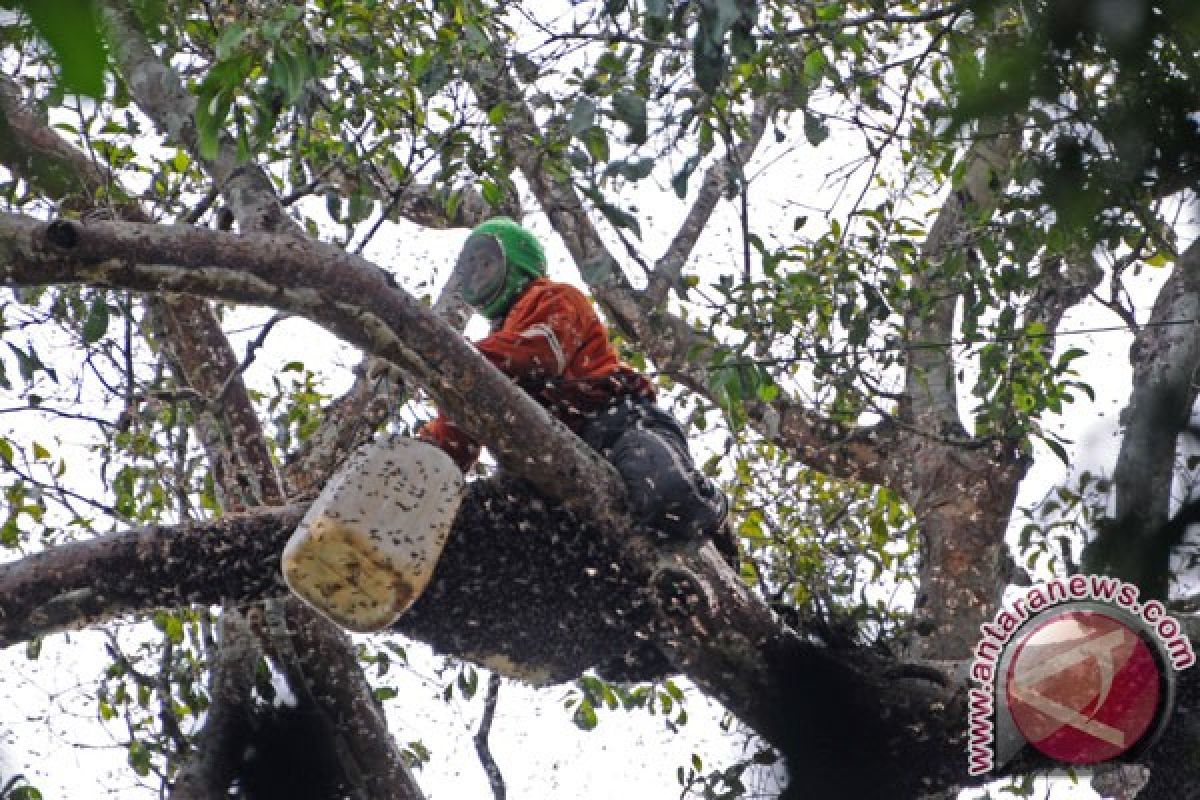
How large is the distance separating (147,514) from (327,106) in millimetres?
1897

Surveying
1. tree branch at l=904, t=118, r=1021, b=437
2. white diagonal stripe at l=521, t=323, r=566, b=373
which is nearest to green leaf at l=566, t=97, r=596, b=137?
white diagonal stripe at l=521, t=323, r=566, b=373

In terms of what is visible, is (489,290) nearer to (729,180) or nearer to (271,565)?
(729,180)

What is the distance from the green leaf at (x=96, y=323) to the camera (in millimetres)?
4238

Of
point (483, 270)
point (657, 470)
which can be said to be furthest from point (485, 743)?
point (657, 470)

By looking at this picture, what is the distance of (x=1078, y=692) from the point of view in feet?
11.3

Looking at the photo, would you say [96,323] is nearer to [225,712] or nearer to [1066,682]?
[225,712]

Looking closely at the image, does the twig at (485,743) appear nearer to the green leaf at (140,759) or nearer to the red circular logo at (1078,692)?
the green leaf at (140,759)

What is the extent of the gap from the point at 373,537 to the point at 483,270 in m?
1.25

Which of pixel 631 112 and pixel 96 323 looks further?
pixel 96 323

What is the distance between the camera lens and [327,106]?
14.6 feet

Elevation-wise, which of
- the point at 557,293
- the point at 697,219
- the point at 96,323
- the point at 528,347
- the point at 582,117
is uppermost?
the point at 697,219

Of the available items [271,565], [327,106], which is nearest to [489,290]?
[327,106]

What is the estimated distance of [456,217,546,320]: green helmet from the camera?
4.32m

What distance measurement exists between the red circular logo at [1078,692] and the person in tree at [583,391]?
0.78 m
